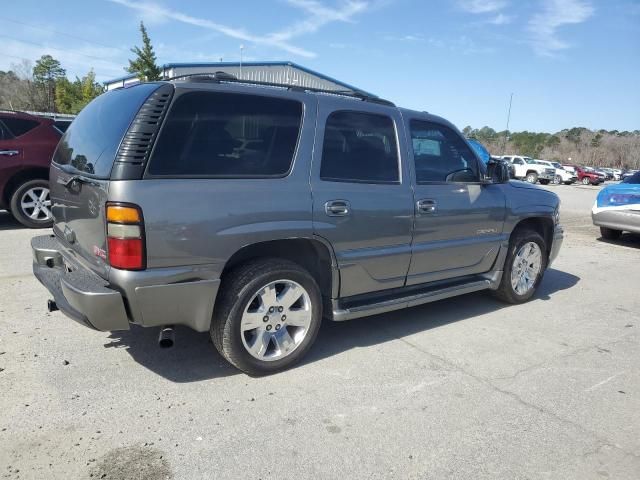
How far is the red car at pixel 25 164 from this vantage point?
738cm

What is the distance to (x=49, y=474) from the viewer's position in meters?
2.34

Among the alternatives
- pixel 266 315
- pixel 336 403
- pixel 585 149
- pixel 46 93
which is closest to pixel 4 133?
pixel 266 315

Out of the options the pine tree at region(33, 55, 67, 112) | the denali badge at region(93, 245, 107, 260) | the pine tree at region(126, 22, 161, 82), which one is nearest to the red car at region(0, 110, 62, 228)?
the denali badge at region(93, 245, 107, 260)

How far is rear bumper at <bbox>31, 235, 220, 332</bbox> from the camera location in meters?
2.79

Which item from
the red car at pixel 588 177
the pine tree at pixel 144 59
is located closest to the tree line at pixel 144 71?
the pine tree at pixel 144 59

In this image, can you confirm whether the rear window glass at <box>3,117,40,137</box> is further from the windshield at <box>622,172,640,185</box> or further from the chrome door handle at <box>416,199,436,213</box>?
the windshield at <box>622,172,640,185</box>

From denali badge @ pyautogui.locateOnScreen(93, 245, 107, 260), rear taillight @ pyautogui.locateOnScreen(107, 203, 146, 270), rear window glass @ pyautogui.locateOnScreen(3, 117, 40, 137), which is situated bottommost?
denali badge @ pyautogui.locateOnScreen(93, 245, 107, 260)

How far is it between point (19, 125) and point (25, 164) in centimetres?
64

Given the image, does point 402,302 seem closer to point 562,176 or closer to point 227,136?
point 227,136

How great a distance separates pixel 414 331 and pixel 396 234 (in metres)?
1.02

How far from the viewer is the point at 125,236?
274 centimetres

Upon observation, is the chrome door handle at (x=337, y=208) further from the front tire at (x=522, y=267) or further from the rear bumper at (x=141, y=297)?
the front tire at (x=522, y=267)

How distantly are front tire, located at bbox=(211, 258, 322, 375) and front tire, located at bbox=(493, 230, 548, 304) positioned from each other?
250 cm

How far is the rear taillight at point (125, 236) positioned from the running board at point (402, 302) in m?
1.51
